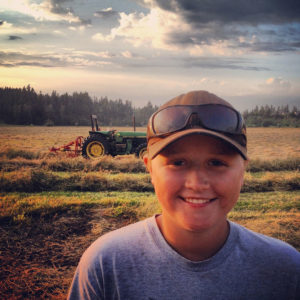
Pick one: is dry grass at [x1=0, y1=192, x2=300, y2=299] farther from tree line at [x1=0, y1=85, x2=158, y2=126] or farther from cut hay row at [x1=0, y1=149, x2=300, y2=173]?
tree line at [x1=0, y1=85, x2=158, y2=126]

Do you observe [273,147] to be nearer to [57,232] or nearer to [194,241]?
[57,232]

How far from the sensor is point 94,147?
40.9ft

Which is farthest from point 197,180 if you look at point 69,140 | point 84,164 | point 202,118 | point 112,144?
point 69,140

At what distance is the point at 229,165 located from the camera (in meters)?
1.32

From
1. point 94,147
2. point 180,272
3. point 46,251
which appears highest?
point 180,272

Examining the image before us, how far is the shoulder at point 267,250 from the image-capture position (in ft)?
4.27

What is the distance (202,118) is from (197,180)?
0.30m

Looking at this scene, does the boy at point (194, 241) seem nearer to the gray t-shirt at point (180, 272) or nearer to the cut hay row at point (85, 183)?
the gray t-shirt at point (180, 272)

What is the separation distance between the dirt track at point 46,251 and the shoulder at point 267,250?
2.21m

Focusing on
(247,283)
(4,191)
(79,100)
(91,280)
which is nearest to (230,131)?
(247,283)

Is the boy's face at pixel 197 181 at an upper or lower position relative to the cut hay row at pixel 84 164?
upper

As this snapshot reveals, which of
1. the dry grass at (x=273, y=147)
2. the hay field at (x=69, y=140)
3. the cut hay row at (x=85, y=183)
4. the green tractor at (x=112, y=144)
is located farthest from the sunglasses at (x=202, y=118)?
the dry grass at (x=273, y=147)

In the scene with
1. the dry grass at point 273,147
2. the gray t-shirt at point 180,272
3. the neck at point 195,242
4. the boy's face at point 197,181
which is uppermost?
the boy's face at point 197,181

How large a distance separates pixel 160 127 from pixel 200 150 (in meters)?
0.24
